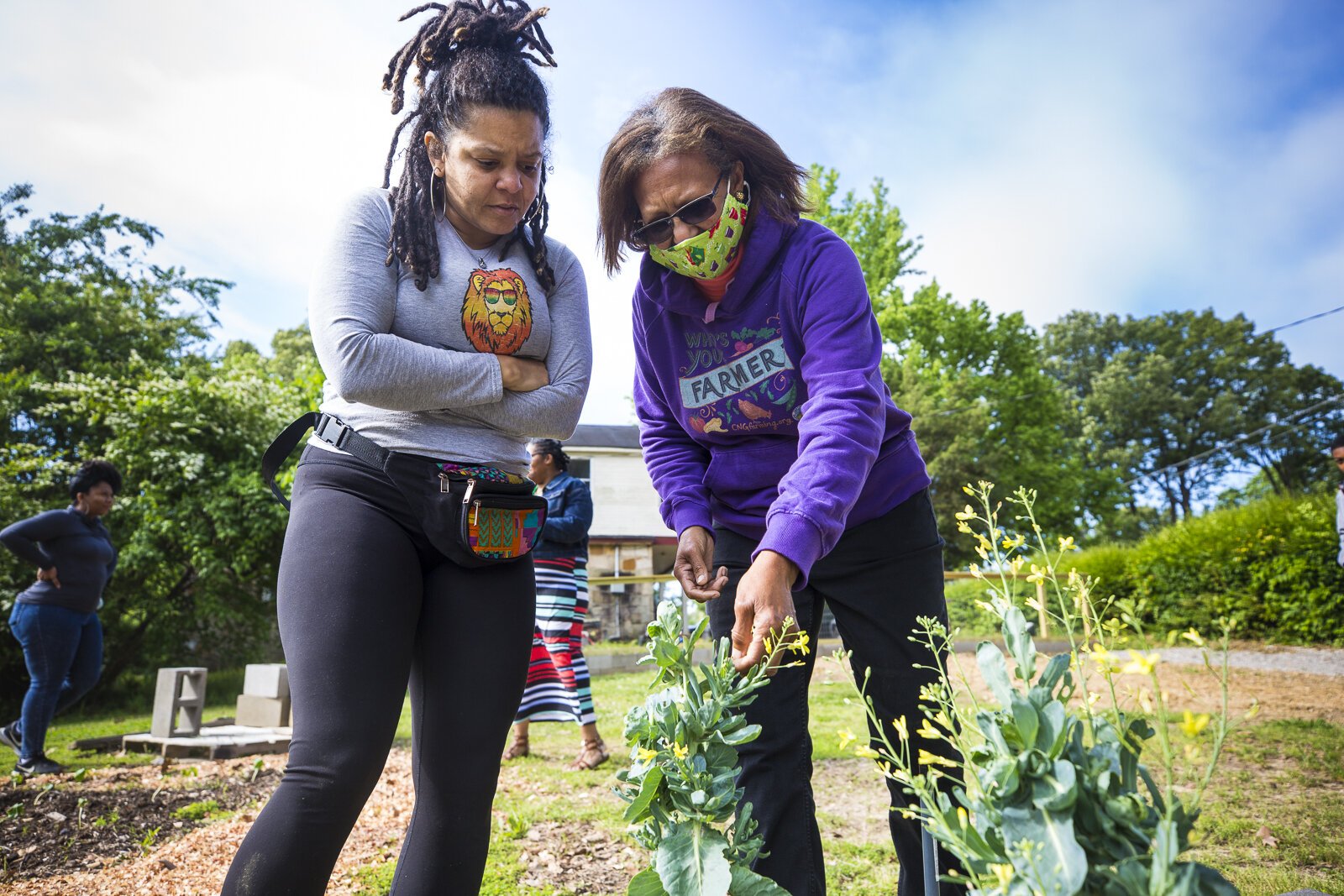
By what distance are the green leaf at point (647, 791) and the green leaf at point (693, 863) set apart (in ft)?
0.18

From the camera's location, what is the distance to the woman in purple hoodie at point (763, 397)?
1.92m

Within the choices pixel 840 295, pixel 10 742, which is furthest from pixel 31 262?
pixel 840 295

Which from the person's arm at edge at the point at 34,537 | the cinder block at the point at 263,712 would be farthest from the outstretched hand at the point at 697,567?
the cinder block at the point at 263,712

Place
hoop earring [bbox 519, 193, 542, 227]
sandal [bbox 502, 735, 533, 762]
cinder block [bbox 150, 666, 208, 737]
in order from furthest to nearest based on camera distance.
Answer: cinder block [bbox 150, 666, 208, 737] → sandal [bbox 502, 735, 533, 762] → hoop earring [bbox 519, 193, 542, 227]

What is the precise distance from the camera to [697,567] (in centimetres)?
192

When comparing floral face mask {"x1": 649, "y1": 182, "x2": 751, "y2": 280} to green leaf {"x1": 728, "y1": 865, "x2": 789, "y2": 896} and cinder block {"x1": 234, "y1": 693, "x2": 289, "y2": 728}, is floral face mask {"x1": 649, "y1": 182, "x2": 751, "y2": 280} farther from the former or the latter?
cinder block {"x1": 234, "y1": 693, "x2": 289, "y2": 728}

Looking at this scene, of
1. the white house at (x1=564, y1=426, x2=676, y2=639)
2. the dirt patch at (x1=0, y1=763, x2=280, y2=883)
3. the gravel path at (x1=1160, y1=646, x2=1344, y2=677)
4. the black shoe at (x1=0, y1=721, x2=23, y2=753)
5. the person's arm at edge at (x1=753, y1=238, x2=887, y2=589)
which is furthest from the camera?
the white house at (x1=564, y1=426, x2=676, y2=639)

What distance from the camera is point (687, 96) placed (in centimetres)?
207

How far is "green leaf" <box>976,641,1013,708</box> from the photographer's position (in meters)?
0.87

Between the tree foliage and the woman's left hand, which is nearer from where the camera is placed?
the woman's left hand

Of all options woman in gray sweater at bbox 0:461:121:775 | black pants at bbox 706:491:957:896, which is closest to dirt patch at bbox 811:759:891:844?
black pants at bbox 706:491:957:896

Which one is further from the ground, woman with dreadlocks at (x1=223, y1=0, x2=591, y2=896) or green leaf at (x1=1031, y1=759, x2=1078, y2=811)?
woman with dreadlocks at (x1=223, y1=0, x2=591, y2=896)

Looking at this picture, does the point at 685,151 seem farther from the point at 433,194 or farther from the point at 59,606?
the point at 59,606

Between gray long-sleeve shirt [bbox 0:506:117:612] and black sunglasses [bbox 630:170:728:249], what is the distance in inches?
241
